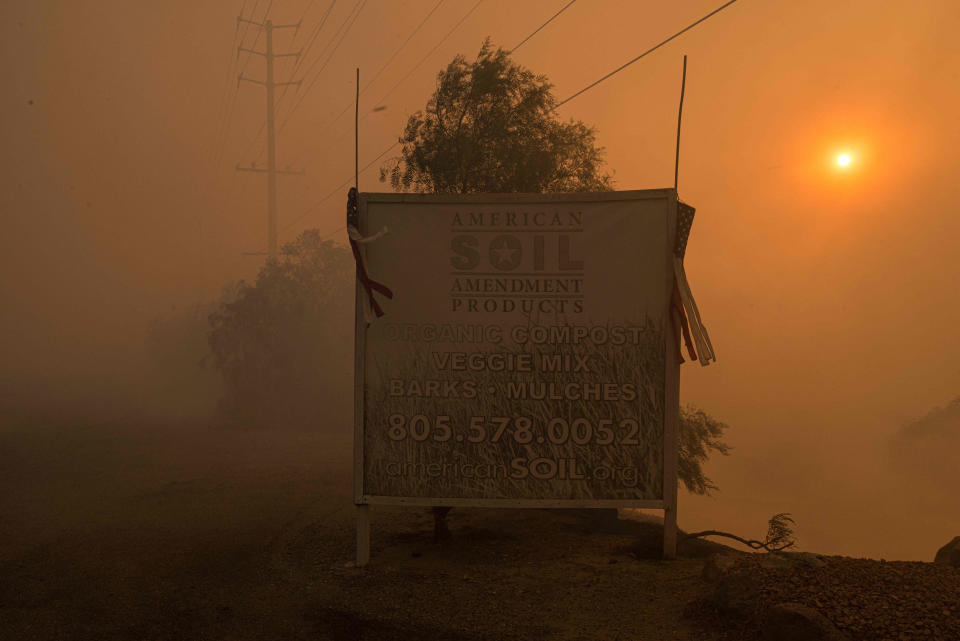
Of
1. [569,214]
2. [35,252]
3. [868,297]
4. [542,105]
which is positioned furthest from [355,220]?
[35,252]

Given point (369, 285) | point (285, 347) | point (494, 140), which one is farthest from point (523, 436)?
point (285, 347)

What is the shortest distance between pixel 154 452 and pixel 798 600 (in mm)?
17729

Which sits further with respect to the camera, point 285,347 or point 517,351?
point 285,347

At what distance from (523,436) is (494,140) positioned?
7231 mm

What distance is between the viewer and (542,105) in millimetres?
13164

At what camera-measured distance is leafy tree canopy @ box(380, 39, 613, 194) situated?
41.0 feet

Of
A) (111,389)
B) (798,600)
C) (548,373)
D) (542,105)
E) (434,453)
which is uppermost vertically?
(542,105)

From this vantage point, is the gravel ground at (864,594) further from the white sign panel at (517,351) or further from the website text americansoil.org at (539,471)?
the white sign panel at (517,351)

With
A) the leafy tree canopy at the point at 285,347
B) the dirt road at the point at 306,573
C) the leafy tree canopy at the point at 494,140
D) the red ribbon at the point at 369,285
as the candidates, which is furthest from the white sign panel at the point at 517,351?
the leafy tree canopy at the point at 285,347

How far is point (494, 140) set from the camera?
1268 centimetres

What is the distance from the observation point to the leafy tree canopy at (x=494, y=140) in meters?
12.5

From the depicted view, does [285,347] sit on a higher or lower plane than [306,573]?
higher

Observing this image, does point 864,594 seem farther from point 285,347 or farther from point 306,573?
point 285,347

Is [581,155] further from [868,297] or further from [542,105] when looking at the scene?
[868,297]
